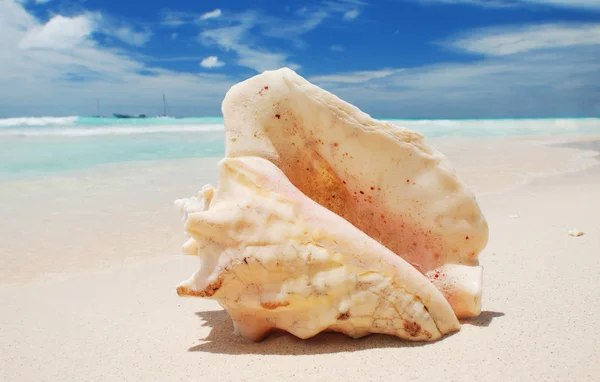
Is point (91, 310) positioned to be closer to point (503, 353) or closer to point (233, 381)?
point (233, 381)

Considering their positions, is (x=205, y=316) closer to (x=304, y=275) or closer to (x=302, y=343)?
(x=302, y=343)

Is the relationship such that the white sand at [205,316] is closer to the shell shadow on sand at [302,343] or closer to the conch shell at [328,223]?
the shell shadow on sand at [302,343]

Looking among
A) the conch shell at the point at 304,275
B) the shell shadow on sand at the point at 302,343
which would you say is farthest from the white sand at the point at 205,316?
the conch shell at the point at 304,275

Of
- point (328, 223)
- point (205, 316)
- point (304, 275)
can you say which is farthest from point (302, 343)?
point (205, 316)

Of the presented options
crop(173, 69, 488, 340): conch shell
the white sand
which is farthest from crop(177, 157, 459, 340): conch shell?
the white sand

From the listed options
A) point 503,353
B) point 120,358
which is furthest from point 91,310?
point 503,353

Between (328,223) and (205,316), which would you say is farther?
(205,316)
